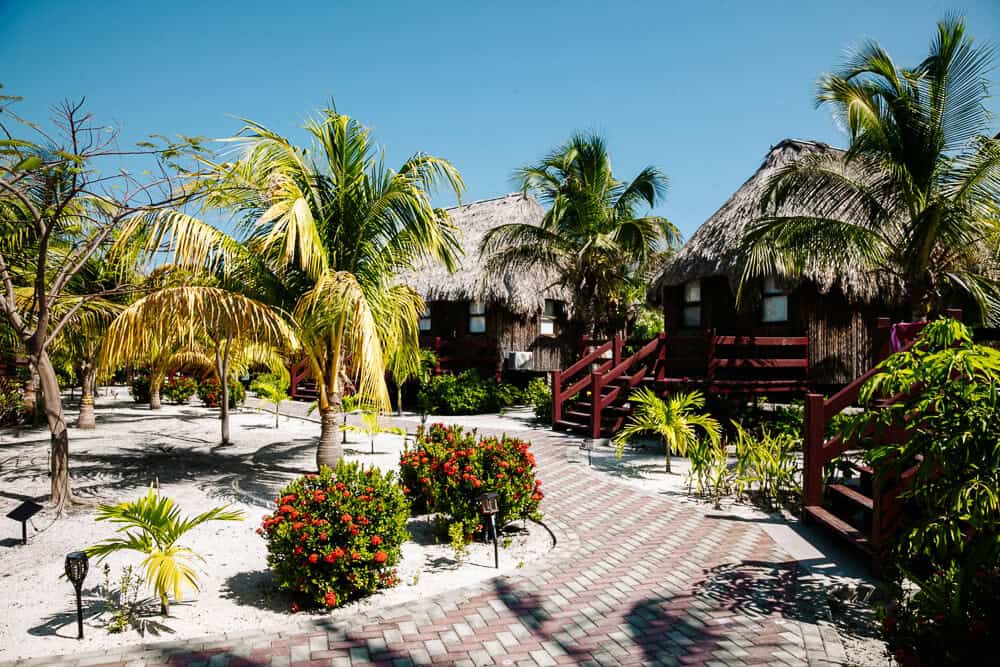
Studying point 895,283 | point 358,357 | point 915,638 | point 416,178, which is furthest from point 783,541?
point 895,283

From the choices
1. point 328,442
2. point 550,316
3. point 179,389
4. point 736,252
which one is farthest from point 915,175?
point 179,389

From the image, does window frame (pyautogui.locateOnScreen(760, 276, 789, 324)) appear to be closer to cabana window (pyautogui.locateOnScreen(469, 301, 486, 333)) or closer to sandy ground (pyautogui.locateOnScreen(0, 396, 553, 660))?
sandy ground (pyautogui.locateOnScreen(0, 396, 553, 660))

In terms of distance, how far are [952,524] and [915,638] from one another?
2.74 feet

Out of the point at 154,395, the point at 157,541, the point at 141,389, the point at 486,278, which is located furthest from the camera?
the point at 141,389

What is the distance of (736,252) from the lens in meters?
13.2

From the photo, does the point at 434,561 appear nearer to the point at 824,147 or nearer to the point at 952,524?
the point at 952,524

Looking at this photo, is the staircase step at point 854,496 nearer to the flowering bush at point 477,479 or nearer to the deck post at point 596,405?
the flowering bush at point 477,479

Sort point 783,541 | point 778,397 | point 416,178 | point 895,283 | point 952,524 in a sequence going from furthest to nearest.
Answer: point 778,397
point 895,283
point 416,178
point 783,541
point 952,524

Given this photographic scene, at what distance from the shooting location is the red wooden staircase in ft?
39.3

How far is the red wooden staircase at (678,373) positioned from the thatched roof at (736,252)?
4.89ft

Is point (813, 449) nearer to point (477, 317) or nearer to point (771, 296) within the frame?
point (771, 296)

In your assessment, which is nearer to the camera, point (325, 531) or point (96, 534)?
point (325, 531)

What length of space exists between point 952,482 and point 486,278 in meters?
16.1

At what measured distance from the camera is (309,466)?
33.5 ft
